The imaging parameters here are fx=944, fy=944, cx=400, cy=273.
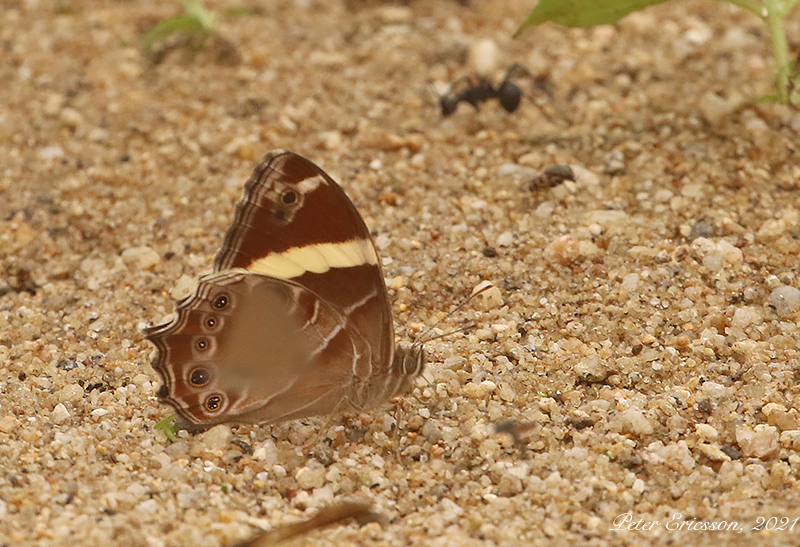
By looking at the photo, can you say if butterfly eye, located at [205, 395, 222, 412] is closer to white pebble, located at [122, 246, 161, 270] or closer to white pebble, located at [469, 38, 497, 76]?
white pebble, located at [122, 246, 161, 270]

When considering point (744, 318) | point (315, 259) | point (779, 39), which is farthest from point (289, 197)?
point (779, 39)

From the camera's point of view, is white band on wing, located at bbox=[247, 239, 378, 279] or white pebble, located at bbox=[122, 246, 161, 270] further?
white pebble, located at bbox=[122, 246, 161, 270]

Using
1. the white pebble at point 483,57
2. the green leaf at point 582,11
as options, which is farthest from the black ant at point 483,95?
the green leaf at point 582,11

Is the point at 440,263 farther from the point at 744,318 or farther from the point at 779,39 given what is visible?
the point at 779,39

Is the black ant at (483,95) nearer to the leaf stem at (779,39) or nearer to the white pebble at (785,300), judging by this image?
the leaf stem at (779,39)

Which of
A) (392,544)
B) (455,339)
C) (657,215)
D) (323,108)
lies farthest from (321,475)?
(323,108)

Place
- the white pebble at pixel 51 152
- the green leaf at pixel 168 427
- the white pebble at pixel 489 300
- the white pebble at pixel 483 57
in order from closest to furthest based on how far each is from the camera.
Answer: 1. the green leaf at pixel 168 427
2. the white pebble at pixel 489 300
3. the white pebble at pixel 51 152
4. the white pebble at pixel 483 57

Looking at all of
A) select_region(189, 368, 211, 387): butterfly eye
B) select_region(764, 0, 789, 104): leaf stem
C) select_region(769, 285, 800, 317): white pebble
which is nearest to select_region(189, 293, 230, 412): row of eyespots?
select_region(189, 368, 211, 387): butterfly eye

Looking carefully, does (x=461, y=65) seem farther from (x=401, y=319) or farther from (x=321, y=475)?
(x=321, y=475)
